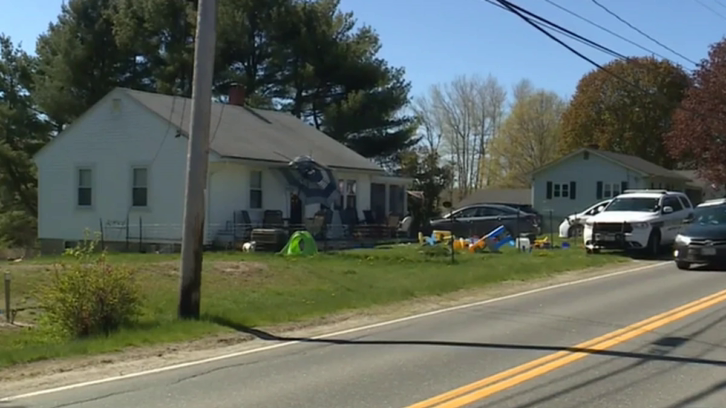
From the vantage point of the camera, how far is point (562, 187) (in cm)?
5709

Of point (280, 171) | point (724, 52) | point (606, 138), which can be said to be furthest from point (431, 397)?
point (606, 138)

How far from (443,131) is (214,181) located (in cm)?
5475

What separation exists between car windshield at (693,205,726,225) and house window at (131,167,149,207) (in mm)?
17062

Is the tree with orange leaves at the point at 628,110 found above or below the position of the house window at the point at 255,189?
above

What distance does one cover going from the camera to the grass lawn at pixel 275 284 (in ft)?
43.7

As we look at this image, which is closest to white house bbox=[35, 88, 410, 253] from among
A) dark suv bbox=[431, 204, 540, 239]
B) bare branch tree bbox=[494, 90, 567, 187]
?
dark suv bbox=[431, 204, 540, 239]

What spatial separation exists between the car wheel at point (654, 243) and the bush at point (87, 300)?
17784 millimetres

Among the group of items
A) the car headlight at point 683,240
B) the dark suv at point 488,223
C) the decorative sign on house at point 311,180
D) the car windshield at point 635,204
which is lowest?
the car headlight at point 683,240

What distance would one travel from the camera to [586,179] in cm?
5581

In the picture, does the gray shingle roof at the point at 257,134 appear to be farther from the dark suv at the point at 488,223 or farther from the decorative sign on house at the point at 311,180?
the dark suv at the point at 488,223

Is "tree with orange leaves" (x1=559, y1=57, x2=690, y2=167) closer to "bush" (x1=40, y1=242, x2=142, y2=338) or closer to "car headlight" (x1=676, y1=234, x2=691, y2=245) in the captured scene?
"car headlight" (x1=676, y1=234, x2=691, y2=245)

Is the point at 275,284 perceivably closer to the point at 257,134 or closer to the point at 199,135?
the point at 199,135

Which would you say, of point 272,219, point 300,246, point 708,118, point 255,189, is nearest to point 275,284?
point 300,246

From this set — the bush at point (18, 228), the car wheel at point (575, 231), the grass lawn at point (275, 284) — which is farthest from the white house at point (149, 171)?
the bush at point (18, 228)
